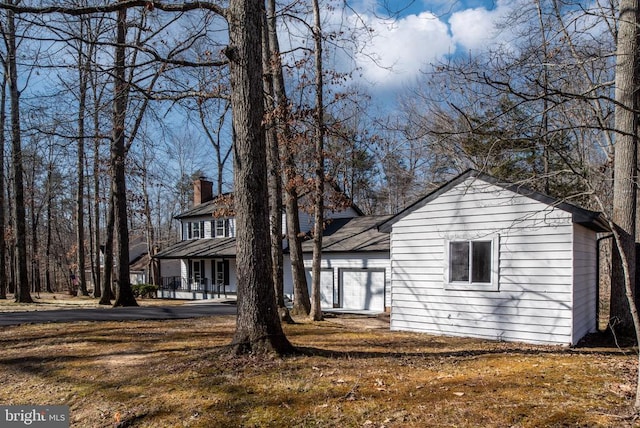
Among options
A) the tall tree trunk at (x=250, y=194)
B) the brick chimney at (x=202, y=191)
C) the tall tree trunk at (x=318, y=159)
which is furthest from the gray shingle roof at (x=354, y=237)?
the brick chimney at (x=202, y=191)

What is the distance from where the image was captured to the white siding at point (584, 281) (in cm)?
870

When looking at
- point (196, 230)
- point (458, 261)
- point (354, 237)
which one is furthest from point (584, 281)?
point (196, 230)

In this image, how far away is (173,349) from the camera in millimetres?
7707

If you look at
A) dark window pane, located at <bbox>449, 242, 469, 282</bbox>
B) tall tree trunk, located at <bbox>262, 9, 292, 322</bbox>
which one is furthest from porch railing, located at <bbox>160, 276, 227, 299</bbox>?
dark window pane, located at <bbox>449, 242, 469, 282</bbox>

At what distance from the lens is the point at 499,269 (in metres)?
9.16

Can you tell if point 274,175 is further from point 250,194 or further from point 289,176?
point 250,194

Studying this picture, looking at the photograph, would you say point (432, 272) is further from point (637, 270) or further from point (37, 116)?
point (37, 116)

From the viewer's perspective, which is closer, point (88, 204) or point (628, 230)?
point (628, 230)

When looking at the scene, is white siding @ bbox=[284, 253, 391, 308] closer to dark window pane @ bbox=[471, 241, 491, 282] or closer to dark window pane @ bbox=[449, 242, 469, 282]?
dark window pane @ bbox=[449, 242, 469, 282]

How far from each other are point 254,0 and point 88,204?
3436cm

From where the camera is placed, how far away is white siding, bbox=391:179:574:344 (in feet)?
28.1

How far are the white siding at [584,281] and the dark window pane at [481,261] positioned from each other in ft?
5.14

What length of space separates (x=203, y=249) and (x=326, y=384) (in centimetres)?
2368

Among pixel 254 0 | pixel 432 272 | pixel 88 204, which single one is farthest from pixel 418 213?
pixel 88 204
